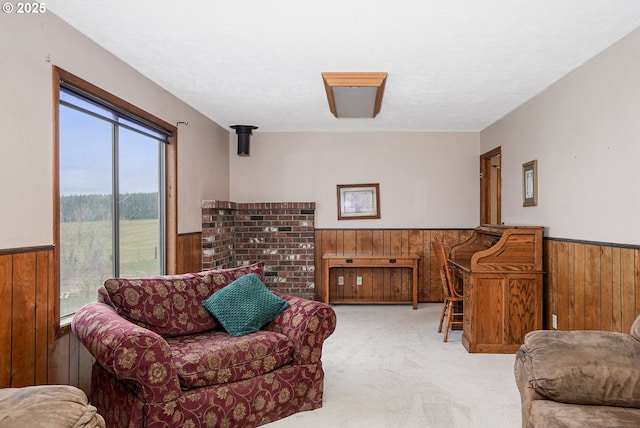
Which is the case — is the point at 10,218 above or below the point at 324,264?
above

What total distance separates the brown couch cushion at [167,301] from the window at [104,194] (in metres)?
0.42

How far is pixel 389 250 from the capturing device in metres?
6.13

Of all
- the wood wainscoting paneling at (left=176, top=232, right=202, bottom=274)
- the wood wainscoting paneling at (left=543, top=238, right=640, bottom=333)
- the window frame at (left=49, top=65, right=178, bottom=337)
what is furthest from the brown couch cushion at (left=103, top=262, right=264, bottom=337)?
the wood wainscoting paneling at (left=543, top=238, right=640, bottom=333)

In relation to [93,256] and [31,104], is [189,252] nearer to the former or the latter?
[93,256]

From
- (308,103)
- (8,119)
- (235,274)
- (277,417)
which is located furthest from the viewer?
(308,103)

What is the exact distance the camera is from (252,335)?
272 centimetres

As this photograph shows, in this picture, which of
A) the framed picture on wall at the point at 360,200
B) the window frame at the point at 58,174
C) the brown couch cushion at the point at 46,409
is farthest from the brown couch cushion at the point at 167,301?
A: the framed picture on wall at the point at 360,200

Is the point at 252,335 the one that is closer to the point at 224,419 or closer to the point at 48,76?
the point at 224,419

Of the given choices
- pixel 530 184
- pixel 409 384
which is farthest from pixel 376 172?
pixel 409 384

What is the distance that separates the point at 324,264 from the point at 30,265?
4.10 meters

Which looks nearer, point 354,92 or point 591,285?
point 591,285

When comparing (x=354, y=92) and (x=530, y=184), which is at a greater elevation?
(x=354, y=92)

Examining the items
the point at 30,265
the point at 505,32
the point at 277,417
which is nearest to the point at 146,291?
A: the point at 30,265

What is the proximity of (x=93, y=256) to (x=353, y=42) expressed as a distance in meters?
2.31
